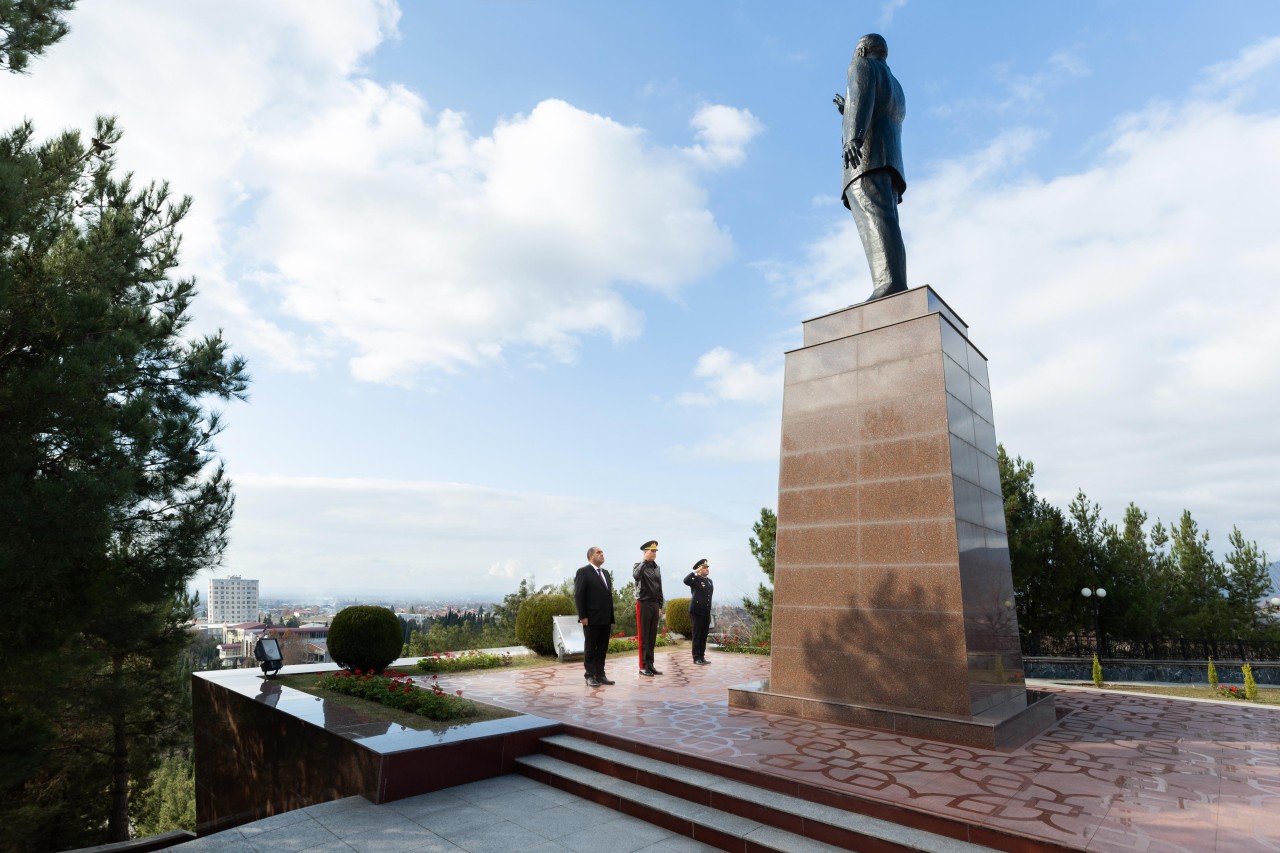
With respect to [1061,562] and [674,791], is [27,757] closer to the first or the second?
[674,791]

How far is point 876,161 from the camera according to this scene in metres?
7.64

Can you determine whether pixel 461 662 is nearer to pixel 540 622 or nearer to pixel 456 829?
pixel 540 622

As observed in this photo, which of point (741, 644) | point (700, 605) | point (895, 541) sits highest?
point (895, 541)

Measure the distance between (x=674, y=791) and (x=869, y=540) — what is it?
9.85 feet

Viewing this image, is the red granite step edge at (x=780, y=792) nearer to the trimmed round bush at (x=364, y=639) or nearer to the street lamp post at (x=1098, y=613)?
the trimmed round bush at (x=364, y=639)

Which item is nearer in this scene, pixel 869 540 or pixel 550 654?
pixel 869 540

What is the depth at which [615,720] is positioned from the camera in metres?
6.35

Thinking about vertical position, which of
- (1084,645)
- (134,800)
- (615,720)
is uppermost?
(615,720)

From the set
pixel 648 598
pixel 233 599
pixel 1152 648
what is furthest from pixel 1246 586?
pixel 233 599

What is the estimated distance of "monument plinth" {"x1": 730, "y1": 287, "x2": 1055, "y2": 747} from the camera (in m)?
5.88

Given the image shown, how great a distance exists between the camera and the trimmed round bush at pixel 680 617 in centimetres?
1594

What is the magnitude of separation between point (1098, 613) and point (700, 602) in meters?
15.3

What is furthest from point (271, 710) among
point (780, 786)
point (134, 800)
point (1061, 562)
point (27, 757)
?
point (1061, 562)

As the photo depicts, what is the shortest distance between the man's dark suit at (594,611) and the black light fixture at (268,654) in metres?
4.48
